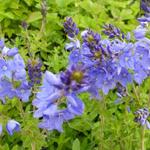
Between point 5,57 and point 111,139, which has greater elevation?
point 5,57

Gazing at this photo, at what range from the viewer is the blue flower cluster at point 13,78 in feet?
7.72

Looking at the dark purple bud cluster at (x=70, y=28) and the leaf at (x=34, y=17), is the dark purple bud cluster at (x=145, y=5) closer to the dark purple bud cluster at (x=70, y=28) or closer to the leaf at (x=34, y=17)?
the dark purple bud cluster at (x=70, y=28)

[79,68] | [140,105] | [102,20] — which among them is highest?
[79,68]

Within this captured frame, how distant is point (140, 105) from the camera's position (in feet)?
9.04

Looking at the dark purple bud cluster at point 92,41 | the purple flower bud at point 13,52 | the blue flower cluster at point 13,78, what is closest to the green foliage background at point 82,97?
the blue flower cluster at point 13,78

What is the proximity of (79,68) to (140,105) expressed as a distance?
1148 mm

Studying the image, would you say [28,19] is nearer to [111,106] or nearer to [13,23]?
[13,23]

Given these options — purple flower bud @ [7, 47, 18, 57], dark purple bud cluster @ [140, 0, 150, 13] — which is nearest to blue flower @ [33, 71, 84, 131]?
purple flower bud @ [7, 47, 18, 57]

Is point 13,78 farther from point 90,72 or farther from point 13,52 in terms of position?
point 90,72

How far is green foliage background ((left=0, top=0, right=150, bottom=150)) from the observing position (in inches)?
107

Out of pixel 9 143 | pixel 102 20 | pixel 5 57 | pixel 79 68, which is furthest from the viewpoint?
pixel 102 20

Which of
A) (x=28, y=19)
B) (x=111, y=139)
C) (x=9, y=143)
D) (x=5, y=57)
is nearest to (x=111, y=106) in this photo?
(x=111, y=139)

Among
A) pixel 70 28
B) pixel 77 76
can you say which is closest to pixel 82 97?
pixel 70 28

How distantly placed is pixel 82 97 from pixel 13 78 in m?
0.95
